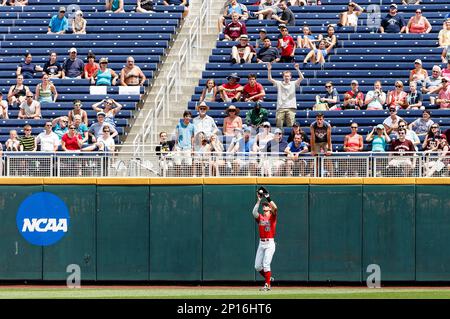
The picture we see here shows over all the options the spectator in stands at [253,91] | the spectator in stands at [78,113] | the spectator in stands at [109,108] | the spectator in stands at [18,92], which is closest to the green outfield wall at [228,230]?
the spectator in stands at [78,113]

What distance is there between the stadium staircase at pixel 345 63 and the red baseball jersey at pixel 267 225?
376 cm

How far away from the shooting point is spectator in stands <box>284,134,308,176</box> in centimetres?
2520

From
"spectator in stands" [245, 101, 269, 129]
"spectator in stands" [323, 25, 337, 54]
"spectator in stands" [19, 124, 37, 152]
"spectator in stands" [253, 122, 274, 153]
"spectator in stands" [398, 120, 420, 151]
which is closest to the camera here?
"spectator in stands" [253, 122, 274, 153]

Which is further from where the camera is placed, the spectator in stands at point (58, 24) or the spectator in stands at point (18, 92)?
the spectator in stands at point (58, 24)

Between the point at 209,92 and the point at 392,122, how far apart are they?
419 centimetres

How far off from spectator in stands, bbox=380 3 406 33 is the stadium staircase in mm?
290

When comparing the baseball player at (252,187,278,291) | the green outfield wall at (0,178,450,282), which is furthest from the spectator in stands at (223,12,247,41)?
the baseball player at (252,187,278,291)

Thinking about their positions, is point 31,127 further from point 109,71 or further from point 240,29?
point 240,29

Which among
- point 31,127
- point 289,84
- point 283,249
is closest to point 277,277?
point 283,249

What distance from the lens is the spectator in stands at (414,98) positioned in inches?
1094

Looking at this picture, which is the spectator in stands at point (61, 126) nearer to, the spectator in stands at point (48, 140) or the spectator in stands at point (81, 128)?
the spectator in stands at point (81, 128)

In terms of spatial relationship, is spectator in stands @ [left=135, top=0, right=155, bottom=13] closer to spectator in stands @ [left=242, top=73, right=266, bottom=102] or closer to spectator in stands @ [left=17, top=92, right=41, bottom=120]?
spectator in stands @ [left=17, top=92, right=41, bottom=120]

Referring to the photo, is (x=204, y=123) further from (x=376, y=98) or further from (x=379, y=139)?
(x=376, y=98)

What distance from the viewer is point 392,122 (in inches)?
1056
